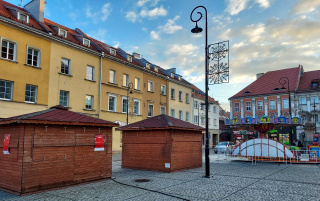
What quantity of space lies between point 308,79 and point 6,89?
53085 mm

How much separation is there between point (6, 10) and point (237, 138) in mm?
47440

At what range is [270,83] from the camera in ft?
185

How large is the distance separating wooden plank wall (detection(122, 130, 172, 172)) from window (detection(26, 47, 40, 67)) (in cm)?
1160

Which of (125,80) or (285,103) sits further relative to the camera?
(285,103)

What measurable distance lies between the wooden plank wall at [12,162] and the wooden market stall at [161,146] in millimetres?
7431

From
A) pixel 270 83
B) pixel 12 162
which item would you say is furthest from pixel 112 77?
pixel 270 83

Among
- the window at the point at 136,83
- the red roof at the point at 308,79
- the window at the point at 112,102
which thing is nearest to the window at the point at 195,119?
the window at the point at 136,83

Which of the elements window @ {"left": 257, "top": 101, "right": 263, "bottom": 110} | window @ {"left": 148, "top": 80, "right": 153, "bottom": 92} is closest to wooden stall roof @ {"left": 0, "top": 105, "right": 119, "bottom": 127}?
window @ {"left": 148, "top": 80, "right": 153, "bottom": 92}

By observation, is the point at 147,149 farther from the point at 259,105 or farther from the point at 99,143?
the point at 259,105

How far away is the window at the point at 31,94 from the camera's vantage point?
2214 centimetres

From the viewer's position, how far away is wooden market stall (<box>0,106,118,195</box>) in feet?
30.8

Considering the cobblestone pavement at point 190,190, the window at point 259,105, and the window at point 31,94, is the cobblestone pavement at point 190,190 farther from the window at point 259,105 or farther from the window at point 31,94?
the window at point 259,105

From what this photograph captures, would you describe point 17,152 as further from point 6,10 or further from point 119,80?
point 119,80

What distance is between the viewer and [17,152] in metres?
9.52
